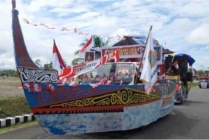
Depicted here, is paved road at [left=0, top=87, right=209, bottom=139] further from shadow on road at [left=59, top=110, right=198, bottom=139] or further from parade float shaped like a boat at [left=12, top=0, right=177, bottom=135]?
parade float shaped like a boat at [left=12, top=0, right=177, bottom=135]

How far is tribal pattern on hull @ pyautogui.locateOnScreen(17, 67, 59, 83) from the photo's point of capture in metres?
5.46

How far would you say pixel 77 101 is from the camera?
19.9 feet

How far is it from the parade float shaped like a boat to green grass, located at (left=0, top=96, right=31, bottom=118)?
3.50 metres

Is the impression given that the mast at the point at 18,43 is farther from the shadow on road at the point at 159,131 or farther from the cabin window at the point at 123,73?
the cabin window at the point at 123,73

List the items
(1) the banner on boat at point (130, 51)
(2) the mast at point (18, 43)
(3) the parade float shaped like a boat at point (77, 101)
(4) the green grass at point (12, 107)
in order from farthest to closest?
(4) the green grass at point (12, 107) < (1) the banner on boat at point (130, 51) < (3) the parade float shaped like a boat at point (77, 101) < (2) the mast at point (18, 43)

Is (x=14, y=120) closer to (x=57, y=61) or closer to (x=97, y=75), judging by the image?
(x=57, y=61)

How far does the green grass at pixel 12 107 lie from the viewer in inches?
364

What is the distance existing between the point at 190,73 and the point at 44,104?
37.9 ft

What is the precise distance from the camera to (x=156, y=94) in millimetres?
8453

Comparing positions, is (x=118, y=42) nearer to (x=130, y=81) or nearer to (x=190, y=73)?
(x=130, y=81)

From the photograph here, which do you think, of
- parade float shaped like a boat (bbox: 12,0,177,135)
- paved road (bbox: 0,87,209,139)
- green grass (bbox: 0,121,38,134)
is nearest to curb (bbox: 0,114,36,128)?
green grass (bbox: 0,121,38,134)

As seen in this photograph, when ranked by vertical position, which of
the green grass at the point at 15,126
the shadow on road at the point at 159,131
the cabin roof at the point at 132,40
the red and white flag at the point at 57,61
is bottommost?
the shadow on road at the point at 159,131

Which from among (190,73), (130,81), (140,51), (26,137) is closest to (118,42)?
(140,51)

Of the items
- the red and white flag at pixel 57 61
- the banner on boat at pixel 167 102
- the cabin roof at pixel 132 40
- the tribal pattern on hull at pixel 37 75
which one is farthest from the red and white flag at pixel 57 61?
the banner on boat at pixel 167 102
